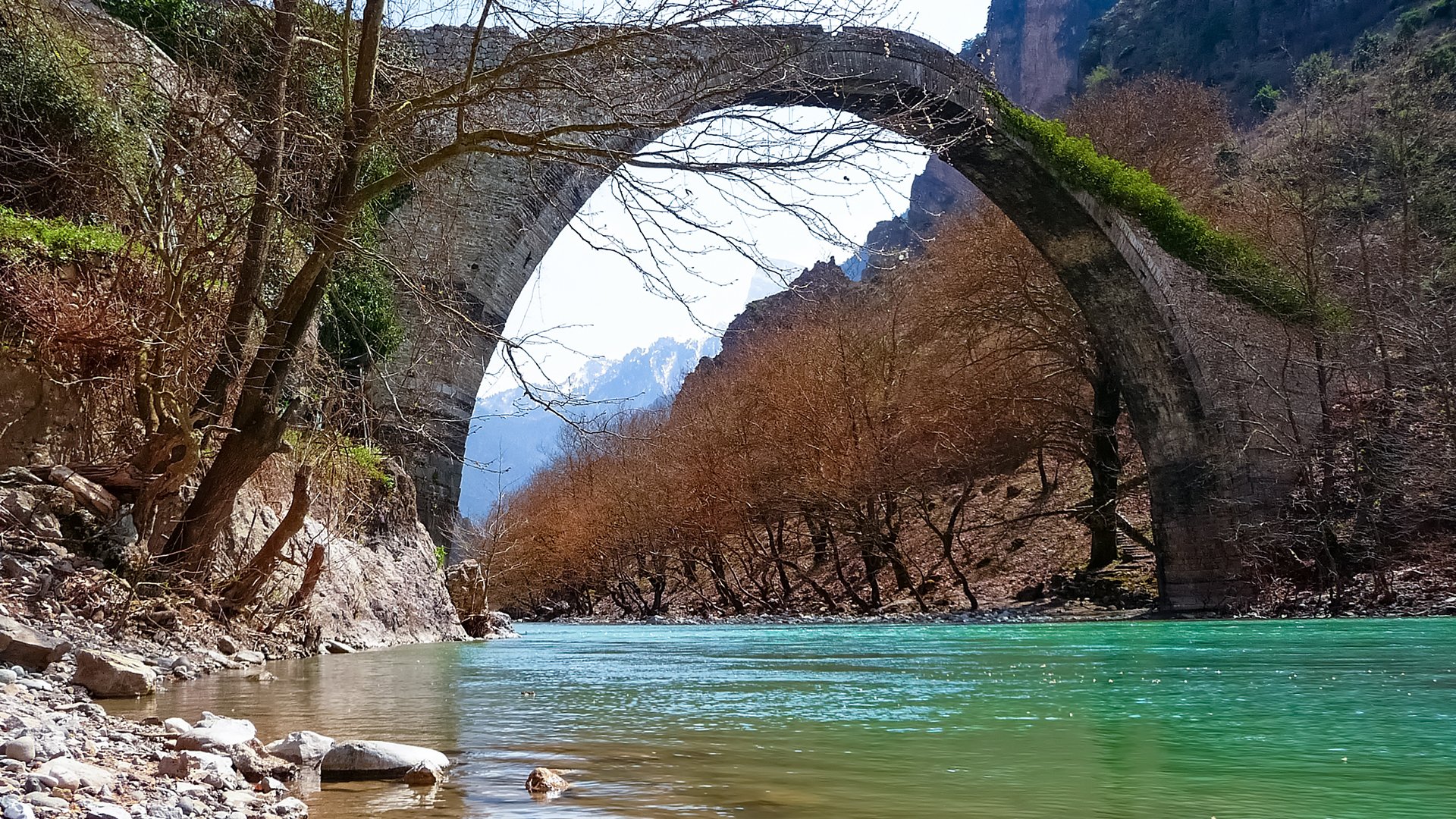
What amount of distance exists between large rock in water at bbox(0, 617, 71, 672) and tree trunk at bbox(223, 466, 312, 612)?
2550 mm

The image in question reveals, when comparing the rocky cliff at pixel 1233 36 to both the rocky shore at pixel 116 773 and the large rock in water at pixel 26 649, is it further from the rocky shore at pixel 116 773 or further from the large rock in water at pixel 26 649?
the rocky shore at pixel 116 773

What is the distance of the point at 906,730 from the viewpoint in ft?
10.9

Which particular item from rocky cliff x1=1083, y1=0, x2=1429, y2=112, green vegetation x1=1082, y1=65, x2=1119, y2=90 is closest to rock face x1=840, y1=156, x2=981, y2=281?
green vegetation x1=1082, y1=65, x2=1119, y2=90

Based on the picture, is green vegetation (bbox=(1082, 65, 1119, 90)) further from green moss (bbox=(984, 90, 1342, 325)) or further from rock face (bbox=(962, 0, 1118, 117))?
green moss (bbox=(984, 90, 1342, 325))

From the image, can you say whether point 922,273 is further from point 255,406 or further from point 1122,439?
point 255,406

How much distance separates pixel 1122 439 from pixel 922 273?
265 inches

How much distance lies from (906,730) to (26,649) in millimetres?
3284

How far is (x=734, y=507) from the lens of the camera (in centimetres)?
2198

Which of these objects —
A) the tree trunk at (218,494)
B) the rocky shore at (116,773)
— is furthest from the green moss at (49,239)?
the rocky shore at (116,773)

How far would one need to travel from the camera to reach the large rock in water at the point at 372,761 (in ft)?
8.27

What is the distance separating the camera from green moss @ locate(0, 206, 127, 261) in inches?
238

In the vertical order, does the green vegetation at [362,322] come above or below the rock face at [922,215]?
below

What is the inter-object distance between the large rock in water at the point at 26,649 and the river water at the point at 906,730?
1.51ft

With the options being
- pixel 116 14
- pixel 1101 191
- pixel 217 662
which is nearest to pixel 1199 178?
pixel 1101 191
